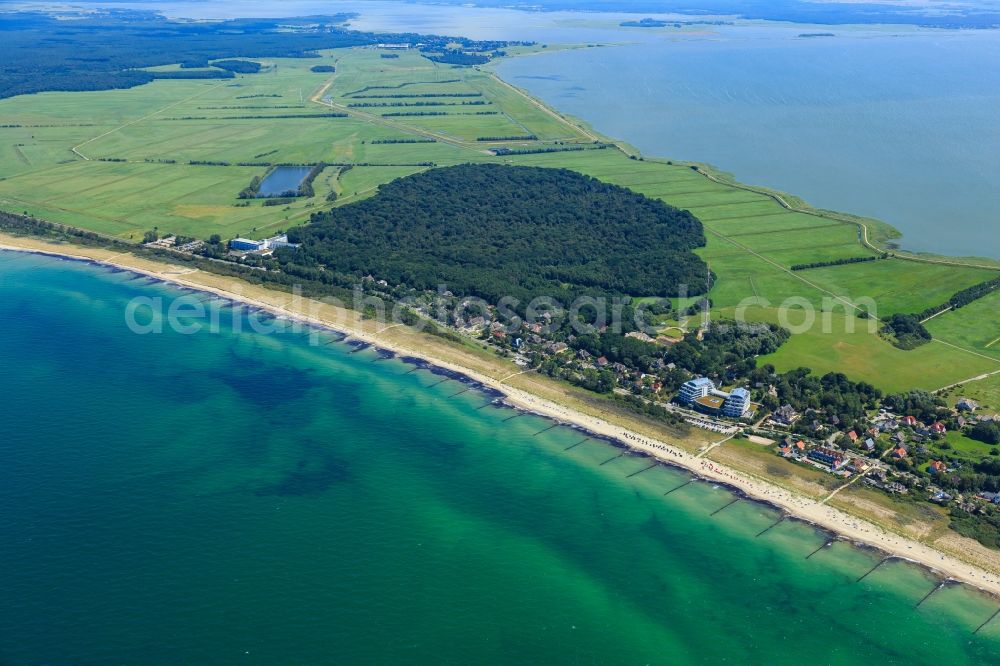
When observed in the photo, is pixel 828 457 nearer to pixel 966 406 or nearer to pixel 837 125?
pixel 966 406

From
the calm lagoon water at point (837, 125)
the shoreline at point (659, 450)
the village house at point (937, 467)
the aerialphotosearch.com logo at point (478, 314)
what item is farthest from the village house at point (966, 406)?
the calm lagoon water at point (837, 125)

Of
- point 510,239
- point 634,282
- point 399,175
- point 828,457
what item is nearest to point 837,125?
point 399,175

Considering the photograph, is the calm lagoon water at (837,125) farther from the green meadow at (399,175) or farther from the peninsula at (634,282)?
the green meadow at (399,175)

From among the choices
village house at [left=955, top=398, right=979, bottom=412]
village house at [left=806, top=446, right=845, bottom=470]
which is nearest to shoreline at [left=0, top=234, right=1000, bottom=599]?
village house at [left=806, top=446, right=845, bottom=470]

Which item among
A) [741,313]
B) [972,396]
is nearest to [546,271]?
[741,313]

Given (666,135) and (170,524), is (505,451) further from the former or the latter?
(666,135)

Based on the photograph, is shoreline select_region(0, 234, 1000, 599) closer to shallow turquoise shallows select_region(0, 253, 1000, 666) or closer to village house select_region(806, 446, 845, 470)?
shallow turquoise shallows select_region(0, 253, 1000, 666)

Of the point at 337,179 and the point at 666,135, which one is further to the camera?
the point at 666,135
